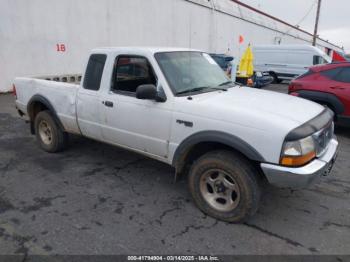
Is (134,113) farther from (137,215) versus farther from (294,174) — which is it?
(294,174)

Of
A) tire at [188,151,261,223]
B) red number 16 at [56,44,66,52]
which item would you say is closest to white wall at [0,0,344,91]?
red number 16 at [56,44,66,52]

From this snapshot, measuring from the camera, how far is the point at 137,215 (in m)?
3.32

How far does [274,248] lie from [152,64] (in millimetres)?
2435

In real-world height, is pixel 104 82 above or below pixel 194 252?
above

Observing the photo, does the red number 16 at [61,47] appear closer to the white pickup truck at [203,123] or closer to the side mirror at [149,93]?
the white pickup truck at [203,123]

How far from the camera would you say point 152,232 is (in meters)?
3.02

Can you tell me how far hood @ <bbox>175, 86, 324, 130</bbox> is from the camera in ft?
9.17

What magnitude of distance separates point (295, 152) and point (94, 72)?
9.64ft

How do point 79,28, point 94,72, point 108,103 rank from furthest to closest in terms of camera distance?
point 79,28 → point 94,72 → point 108,103

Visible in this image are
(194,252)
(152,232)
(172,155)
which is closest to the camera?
(194,252)

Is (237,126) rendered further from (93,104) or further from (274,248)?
(93,104)

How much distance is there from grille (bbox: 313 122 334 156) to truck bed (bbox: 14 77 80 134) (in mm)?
3359

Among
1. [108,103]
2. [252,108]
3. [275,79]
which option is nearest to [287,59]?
[275,79]

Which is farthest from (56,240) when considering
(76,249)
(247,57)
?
(247,57)
